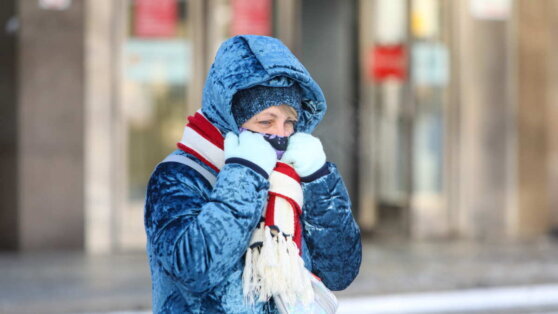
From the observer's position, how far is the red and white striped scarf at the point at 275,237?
2219 mm

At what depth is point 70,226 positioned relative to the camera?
9469 millimetres

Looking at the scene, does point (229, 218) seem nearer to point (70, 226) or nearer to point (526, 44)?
point (70, 226)

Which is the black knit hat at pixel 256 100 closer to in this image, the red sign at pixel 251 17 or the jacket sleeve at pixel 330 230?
the jacket sleeve at pixel 330 230

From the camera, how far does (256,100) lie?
2314 millimetres

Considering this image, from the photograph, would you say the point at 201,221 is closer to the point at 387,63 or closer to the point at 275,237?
the point at 275,237

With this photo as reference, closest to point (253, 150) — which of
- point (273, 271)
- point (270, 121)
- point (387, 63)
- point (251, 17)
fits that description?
point (270, 121)

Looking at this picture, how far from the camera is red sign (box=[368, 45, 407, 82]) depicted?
35.5 feet

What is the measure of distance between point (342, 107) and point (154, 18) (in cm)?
371

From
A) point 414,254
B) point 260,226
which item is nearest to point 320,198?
point 260,226

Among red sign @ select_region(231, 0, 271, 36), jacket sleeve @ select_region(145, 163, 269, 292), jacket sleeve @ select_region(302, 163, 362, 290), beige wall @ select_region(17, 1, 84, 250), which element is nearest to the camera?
jacket sleeve @ select_region(145, 163, 269, 292)

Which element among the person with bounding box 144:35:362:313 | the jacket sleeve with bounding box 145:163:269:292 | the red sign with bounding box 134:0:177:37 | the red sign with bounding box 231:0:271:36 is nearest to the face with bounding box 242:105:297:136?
the person with bounding box 144:35:362:313

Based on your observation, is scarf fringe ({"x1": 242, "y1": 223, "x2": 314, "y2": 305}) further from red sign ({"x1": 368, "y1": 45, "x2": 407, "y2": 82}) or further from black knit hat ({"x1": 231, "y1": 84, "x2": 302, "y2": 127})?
red sign ({"x1": 368, "y1": 45, "x2": 407, "y2": 82})

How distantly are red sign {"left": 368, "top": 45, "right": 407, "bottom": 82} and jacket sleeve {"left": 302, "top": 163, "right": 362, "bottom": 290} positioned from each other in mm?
8399

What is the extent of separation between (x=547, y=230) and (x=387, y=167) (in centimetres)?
208
